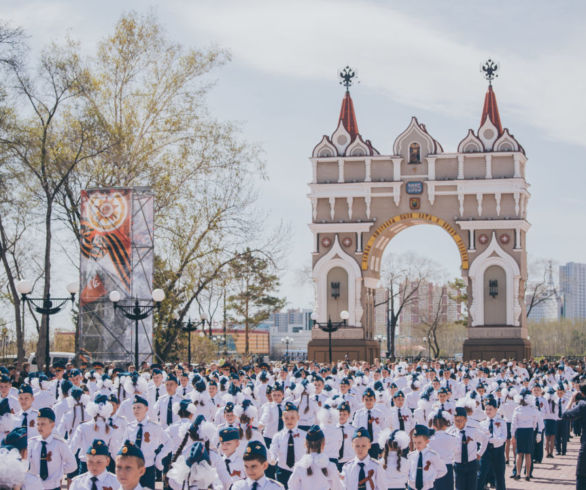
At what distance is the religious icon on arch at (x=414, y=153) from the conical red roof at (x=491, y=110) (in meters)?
4.02

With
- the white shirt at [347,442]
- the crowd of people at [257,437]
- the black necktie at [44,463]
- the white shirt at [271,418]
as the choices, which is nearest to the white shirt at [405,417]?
the crowd of people at [257,437]

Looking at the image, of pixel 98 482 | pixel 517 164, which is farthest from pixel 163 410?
pixel 517 164

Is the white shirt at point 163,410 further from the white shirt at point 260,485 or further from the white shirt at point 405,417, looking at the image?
the white shirt at point 260,485

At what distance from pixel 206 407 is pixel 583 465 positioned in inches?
260

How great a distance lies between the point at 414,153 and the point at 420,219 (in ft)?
12.6

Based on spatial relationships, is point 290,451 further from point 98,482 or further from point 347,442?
point 98,482

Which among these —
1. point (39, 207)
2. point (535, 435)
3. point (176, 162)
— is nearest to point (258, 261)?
point (176, 162)

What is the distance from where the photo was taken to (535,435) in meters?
21.3

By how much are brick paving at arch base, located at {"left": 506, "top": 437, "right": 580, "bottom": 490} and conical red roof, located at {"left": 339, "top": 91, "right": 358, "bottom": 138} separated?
36.3 metres

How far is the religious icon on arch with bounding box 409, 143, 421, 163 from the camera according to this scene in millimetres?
56781

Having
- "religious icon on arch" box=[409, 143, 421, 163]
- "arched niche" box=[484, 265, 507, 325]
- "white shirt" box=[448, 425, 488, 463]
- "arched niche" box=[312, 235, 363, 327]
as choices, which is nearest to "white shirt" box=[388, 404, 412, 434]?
"white shirt" box=[448, 425, 488, 463]

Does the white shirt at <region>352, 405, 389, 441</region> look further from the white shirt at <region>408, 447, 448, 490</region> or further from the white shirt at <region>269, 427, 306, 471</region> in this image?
the white shirt at <region>408, 447, 448, 490</region>

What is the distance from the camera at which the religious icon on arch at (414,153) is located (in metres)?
56.8

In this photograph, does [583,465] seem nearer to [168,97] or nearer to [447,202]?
[168,97]
